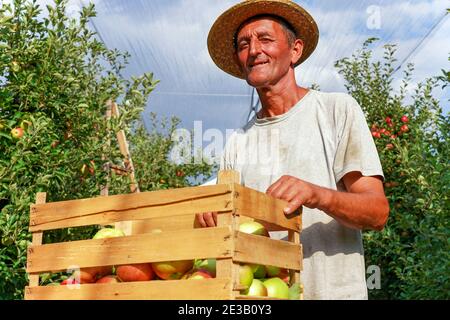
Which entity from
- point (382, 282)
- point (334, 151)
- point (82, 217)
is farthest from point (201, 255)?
point (382, 282)

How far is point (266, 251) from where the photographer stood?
153cm

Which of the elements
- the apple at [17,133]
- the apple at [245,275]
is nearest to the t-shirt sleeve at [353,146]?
the apple at [245,275]

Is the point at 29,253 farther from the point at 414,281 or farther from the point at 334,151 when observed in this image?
the point at 414,281

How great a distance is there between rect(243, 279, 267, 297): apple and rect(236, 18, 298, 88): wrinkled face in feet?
3.27

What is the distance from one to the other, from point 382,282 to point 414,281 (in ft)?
4.45

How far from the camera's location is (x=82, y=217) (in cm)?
167

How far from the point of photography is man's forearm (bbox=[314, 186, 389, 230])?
1.73 m

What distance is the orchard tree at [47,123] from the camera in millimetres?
3213

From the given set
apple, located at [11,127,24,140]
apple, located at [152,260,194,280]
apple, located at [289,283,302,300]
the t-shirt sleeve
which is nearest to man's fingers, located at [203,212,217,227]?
apple, located at [152,260,194,280]

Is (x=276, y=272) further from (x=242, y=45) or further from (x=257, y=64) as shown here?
(x=242, y=45)

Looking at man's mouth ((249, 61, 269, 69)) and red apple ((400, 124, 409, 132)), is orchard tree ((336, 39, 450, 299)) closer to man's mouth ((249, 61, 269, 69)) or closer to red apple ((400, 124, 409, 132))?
red apple ((400, 124, 409, 132))

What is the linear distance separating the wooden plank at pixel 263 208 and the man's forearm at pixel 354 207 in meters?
0.09

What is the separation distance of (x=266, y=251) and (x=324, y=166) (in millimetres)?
670

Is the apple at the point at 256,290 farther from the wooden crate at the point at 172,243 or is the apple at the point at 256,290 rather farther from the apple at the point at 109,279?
the apple at the point at 109,279
